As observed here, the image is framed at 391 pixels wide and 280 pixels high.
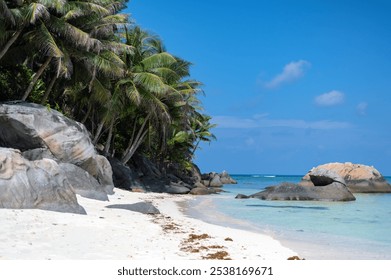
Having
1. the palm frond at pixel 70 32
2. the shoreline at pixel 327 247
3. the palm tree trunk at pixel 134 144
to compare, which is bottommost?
the shoreline at pixel 327 247

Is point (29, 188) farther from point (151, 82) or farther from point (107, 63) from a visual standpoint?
point (151, 82)

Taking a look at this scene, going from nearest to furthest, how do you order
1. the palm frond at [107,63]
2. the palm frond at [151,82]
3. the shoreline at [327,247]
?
the shoreline at [327,247] < the palm frond at [107,63] < the palm frond at [151,82]

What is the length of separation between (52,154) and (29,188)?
5947 millimetres

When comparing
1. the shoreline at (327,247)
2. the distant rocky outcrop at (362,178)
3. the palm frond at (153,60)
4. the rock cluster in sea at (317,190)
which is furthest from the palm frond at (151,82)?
the distant rocky outcrop at (362,178)

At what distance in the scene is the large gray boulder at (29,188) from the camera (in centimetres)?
839

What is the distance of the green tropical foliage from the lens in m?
17.0

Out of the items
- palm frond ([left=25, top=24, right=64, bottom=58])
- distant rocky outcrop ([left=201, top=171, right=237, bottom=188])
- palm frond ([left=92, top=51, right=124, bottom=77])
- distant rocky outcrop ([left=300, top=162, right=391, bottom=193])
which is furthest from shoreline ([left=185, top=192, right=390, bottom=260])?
distant rocky outcrop ([left=201, top=171, right=237, bottom=188])

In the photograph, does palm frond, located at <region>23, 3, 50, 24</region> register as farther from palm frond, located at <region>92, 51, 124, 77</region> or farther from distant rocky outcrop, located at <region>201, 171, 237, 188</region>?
distant rocky outcrop, located at <region>201, 171, 237, 188</region>

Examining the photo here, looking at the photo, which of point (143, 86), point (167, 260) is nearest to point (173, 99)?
point (143, 86)

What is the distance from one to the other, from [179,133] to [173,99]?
9.46 m

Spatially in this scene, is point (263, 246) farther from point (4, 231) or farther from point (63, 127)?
point (63, 127)

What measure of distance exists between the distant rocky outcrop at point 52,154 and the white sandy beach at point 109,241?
80 cm

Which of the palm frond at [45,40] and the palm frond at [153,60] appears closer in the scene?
the palm frond at [45,40]

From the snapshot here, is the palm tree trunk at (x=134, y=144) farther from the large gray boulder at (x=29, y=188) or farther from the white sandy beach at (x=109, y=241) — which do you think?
the white sandy beach at (x=109, y=241)
